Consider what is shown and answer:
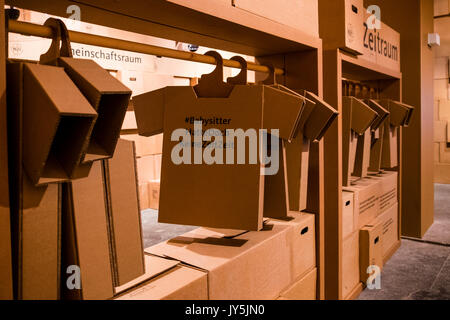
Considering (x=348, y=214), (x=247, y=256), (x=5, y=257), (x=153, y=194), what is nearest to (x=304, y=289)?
(x=247, y=256)

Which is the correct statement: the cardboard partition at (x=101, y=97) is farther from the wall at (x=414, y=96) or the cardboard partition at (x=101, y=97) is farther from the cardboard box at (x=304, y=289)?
the wall at (x=414, y=96)

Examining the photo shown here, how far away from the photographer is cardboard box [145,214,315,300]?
1167mm

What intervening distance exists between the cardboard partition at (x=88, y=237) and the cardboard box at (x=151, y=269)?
0.09 m

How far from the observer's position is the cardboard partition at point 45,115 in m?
0.68

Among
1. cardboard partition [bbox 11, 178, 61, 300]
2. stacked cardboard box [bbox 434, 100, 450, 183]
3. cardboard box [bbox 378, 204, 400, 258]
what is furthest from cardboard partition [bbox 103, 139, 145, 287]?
stacked cardboard box [bbox 434, 100, 450, 183]

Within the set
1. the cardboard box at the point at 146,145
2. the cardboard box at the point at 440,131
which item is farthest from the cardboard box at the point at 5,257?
the cardboard box at the point at 440,131

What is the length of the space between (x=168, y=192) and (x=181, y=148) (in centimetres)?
15

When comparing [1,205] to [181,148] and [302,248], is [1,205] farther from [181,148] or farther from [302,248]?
[302,248]

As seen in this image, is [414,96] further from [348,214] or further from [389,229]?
[348,214]

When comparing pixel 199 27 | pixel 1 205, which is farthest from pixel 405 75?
pixel 1 205

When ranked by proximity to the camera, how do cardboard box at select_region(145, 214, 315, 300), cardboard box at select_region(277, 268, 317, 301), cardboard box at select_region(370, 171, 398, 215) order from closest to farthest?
cardboard box at select_region(145, 214, 315, 300)
cardboard box at select_region(277, 268, 317, 301)
cardboard box at select_region(370, 171, 398, 215)

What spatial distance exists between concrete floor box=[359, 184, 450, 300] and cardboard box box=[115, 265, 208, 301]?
164cm

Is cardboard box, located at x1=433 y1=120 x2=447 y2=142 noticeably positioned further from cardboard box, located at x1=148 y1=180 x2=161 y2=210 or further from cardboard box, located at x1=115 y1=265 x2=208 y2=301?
cardboard box, located at x1=115 y1=265 x2=208 y2=301

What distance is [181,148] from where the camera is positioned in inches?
50.2
